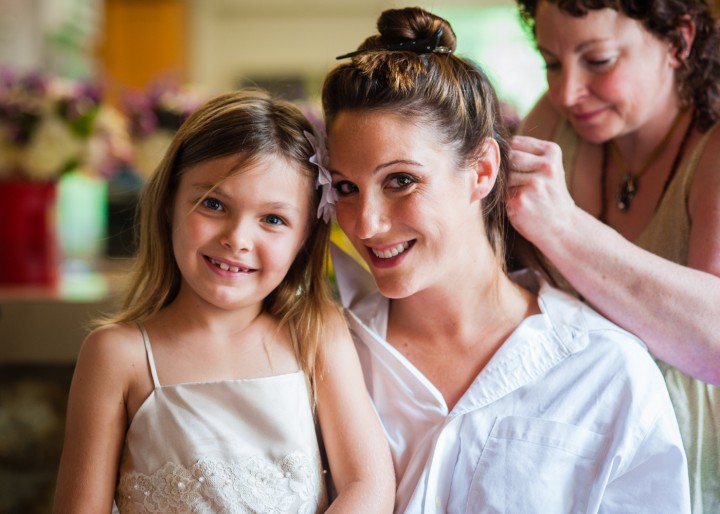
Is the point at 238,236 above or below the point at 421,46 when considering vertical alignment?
below

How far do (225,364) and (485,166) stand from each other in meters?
0.59

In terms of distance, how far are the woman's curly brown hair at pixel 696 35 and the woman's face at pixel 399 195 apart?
508 millimetres

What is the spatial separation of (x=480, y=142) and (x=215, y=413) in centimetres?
67

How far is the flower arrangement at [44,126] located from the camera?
254 centimetres

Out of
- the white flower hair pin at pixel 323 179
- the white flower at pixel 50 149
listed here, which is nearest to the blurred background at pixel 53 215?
the white flower at pixel 50 149

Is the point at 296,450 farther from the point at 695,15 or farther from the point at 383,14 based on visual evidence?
the point at 695,15

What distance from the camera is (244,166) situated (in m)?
1.46

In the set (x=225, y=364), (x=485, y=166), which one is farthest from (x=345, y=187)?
(x=225, y=364)

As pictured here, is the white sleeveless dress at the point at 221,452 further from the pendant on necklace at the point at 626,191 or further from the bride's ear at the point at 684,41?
the bride's ear at the point at 684,41

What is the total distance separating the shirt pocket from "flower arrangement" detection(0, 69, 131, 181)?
1.69 metres

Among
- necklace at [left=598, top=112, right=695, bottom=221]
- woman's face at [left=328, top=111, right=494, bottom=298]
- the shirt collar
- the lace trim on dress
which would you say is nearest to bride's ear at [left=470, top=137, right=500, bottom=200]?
woman's face at [left=328, top=111, right=494, bottom=298]

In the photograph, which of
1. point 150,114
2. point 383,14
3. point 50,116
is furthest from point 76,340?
point 383,14

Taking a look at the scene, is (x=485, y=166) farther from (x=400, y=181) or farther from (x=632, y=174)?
(x=632, y=174)

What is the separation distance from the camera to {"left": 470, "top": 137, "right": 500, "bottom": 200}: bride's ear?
1.55 m
